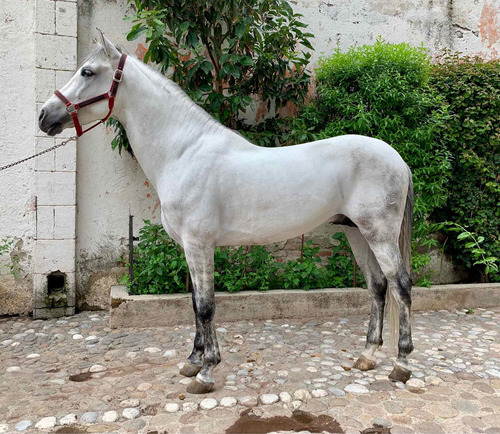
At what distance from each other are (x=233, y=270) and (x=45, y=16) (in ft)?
10.7

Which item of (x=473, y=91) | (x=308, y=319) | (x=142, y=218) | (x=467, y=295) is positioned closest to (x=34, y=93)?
(x=142, y=218)

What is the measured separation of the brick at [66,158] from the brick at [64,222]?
413 mm

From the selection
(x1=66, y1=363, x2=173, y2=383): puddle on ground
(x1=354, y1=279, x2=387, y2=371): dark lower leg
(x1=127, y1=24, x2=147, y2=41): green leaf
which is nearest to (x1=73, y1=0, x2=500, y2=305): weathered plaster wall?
(x1=127, y1=24, x2=147, y2=41): green leaf

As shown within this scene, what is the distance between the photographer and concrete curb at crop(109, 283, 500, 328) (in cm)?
392

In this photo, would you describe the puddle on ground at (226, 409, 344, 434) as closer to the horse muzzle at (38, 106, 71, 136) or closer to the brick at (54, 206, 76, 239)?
the horse muzzle at (38, 106, 71, 136)

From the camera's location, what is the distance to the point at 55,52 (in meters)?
4.16

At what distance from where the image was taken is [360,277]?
4.62 metres

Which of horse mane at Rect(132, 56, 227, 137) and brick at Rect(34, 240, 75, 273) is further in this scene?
brick at Rect(34, 240, 75, 273)

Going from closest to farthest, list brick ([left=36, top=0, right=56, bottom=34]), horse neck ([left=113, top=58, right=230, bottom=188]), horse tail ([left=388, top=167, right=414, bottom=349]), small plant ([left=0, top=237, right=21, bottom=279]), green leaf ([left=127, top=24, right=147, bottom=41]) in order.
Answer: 1. horse neck ([left=113, top=58, right=230, bottom=188])
2. horse tail ([left=388, top=167, right=414, bottom=349])
3. green leaf ([left=127, top=24, right=147, bottom=41])
4. brick ([left=36, top=0, right=56, bottom=34])
5. small plant ([left=0, top=237, right=21, bottom=279])

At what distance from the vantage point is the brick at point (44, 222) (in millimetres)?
4160

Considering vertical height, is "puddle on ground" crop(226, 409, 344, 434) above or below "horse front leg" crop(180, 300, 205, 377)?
below

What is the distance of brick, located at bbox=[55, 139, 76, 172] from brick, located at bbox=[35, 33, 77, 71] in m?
0.78

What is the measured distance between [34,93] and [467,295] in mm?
5288

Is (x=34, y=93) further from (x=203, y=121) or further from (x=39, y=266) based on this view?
(x=203, y=121)
